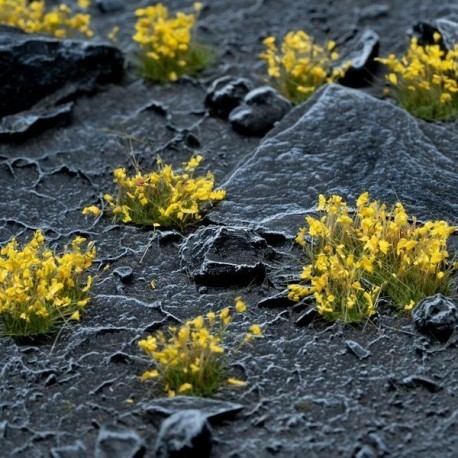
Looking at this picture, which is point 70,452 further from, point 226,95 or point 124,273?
point 226,95

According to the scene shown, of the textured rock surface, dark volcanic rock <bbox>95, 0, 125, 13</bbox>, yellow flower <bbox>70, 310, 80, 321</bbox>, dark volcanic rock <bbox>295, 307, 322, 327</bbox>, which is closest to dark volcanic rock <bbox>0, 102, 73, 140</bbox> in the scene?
the textured rock surface

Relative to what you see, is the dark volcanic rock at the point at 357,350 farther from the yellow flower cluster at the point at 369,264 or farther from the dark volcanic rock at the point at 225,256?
the dark volcanic rock at the point at 225,256

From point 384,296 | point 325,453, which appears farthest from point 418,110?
point 325,453

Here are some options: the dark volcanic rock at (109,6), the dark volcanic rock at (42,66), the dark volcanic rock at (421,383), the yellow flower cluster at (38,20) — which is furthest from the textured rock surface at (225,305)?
the dark volcanic rock at (109,6)

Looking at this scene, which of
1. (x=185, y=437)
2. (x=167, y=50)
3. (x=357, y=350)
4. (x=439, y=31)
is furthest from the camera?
(x=167, y=50)

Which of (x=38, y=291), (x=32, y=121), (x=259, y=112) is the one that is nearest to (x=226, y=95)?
(x=259, y=112)

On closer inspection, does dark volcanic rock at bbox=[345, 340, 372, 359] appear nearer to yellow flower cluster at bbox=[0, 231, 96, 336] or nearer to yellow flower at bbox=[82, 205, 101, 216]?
yellow flower cluster at bbox=[0, 231, 96, 336]
